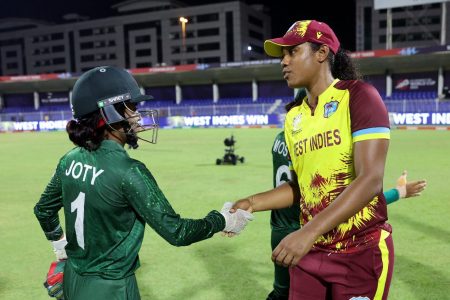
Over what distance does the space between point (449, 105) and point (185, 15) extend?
77018mm

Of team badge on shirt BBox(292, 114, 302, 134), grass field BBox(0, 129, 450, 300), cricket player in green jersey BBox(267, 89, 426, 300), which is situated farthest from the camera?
grass field BBox(0, 129, 450, 300)

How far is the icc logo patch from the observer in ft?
7.16

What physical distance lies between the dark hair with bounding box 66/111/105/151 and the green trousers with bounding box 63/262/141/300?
2.27ft

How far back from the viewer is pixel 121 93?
232cm

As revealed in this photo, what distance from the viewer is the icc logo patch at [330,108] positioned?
7.16 feet

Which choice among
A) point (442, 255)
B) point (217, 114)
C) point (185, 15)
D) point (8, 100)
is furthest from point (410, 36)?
point (442, 255)

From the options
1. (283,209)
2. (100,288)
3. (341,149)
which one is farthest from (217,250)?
(341,149)

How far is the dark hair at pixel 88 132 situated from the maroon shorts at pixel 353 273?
1308mm

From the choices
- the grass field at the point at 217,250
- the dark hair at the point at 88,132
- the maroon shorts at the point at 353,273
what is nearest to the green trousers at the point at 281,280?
the grass field at the point at 217,250

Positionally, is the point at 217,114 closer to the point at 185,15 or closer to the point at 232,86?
the point at 232,86

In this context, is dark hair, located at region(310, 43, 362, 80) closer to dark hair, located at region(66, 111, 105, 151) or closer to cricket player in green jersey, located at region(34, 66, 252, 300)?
cricket player in green jersey, located at region(34, 66, 252, 300)

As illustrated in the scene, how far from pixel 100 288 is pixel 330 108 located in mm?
1504

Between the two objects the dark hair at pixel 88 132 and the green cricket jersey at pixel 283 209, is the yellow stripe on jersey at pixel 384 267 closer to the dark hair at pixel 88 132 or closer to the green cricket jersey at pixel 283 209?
the green cricket jersey at pixel 283 209

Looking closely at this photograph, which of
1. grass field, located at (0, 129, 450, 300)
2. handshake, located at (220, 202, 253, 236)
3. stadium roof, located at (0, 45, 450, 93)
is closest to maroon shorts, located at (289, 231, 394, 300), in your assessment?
handshake, located at (220, 202, 253, 236)
